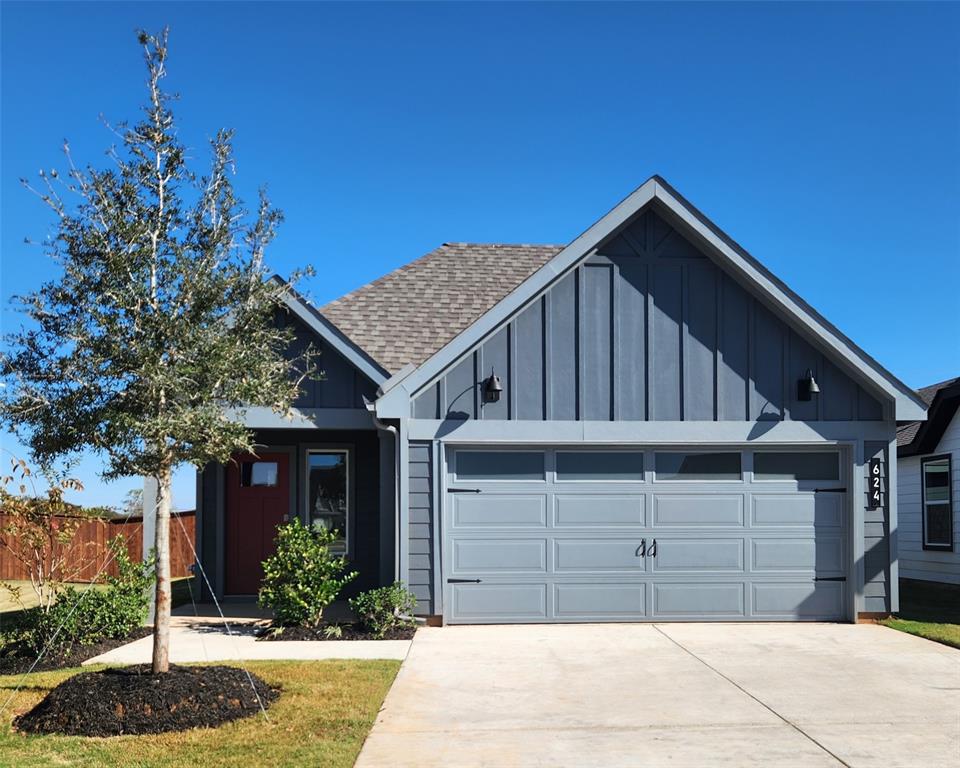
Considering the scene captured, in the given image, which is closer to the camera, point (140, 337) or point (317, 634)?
point (140, 337)

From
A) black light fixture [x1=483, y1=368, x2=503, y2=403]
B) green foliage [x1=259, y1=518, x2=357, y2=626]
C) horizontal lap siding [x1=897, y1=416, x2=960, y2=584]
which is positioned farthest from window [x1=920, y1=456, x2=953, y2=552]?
green foliage [x1=259, y1=518, x2=357, y2=626]

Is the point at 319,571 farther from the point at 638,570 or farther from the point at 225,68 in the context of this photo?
the point at 225,68

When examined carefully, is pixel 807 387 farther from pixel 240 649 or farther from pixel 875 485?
pixel 240 649

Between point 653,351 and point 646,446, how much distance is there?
119cm

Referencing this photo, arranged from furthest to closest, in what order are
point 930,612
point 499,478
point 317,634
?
point 930,612
point 499,478
point 317,634

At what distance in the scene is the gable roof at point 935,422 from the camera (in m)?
15.3

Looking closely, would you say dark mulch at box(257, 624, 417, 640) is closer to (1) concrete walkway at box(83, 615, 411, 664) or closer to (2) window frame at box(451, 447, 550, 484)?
(1) concrete walkway at box(83, 615, 411, 664)

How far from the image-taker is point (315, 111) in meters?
12.8

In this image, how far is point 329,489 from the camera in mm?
13203

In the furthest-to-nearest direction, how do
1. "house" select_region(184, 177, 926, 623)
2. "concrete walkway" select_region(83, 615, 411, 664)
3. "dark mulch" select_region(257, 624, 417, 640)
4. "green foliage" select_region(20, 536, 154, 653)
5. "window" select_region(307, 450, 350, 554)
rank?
1. "window" select_region(307, 450, 350, 554)
2. "house" select_region(184, 177, 926, 623)
3. "dark mulch" select_region(257, 624, 417, 640)
4. "green foliage" select_region(20, 536, 154, 653)
5. "concrete walkway" select_region(83, 615, 411, 664)

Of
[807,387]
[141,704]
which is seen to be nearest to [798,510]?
[807,387]

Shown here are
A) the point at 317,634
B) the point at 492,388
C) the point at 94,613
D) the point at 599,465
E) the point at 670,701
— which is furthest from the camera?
the point at 599,465

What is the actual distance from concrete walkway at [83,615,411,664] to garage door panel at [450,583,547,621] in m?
1.30

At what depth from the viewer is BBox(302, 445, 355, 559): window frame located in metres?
13.0
